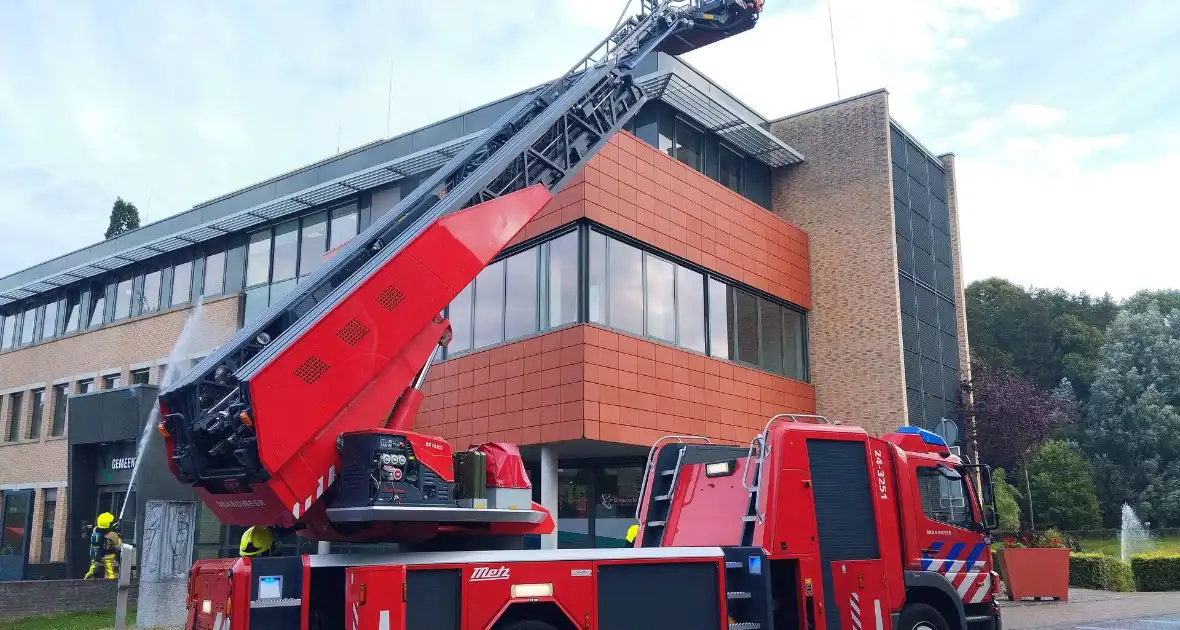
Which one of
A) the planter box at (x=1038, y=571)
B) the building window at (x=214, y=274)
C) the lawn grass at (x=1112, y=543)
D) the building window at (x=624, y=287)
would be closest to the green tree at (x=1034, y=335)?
the lawn grass at (x=1112, y=543)

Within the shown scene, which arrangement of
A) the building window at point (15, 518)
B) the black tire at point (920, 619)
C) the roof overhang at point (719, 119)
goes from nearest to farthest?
the black tire at point (920, 619) → the roof overhang at point (719, 119) → the building window at point (15, 518)

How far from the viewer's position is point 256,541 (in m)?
8.34

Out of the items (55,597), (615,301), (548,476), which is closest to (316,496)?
(548,476)

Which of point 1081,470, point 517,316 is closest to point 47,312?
point 517,316

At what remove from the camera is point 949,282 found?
27609 mm

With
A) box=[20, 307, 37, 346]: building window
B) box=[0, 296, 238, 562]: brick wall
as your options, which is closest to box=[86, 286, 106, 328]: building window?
box=[0, 296, 238, 562]: brick wall

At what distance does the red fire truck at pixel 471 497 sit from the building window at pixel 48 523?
1046 inches

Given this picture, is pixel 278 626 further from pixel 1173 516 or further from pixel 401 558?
pixel 1173 516

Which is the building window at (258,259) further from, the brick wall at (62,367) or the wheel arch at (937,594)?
the wheel arch at (937,594)

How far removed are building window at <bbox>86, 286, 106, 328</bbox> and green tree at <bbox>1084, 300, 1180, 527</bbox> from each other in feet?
145

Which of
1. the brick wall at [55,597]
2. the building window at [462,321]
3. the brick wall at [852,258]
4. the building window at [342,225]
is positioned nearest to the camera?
the brick wall at [55,597]

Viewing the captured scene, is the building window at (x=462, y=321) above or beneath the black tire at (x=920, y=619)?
above

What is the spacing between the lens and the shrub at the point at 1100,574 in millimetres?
22797

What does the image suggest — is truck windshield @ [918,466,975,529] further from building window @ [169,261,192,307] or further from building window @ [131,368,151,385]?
building window @ [131,368,151,385]
